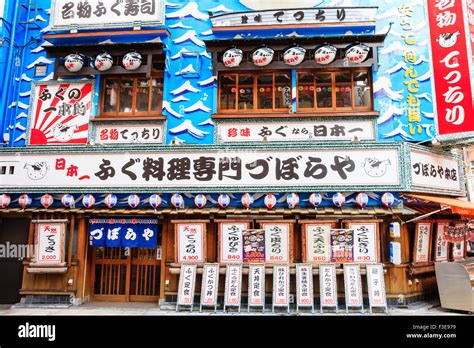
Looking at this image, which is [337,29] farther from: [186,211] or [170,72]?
[186,211]

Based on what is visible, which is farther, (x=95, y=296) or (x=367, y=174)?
(x=95, y=296)

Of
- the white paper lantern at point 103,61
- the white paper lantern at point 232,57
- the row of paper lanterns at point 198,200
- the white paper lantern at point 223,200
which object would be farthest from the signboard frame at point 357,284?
the white paper lantern at point 103,61

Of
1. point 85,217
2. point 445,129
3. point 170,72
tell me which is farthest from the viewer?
point 170,72

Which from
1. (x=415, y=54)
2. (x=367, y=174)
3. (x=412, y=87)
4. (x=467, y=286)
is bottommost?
(x=467, y=286)

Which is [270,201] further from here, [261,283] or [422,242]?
[422,242]

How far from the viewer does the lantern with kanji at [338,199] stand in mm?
10867

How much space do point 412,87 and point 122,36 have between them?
10.5m

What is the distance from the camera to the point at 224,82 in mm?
12727

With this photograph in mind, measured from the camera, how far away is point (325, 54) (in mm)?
11695

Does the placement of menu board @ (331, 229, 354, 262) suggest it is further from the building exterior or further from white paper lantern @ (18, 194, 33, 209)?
white paper lantern @ (18, 194, 33, 209)

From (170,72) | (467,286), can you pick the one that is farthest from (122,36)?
(467,286)

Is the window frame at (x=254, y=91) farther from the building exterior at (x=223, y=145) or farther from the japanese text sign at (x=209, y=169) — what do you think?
the japanese text sign at (x=209, y=169)

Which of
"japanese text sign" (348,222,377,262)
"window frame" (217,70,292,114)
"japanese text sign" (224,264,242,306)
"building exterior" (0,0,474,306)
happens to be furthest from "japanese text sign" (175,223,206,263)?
"japanese text sign" (348,222,377,262)

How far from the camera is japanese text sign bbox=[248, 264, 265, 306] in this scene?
1065cm
